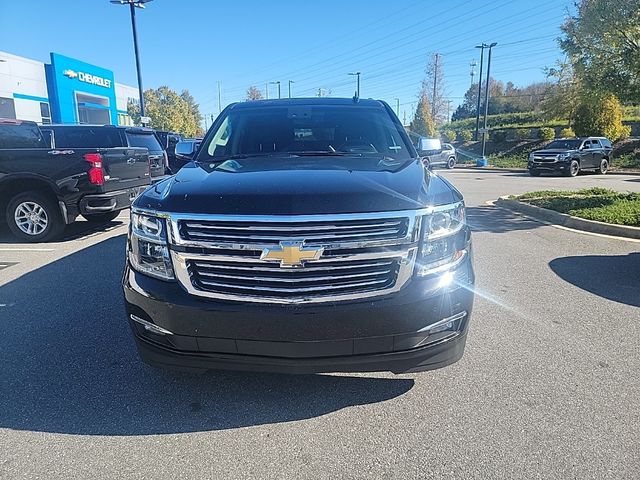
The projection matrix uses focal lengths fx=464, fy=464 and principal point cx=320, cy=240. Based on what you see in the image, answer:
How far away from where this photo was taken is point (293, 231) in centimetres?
229

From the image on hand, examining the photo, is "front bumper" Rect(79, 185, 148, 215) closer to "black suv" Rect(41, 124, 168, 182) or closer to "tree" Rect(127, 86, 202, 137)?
"black suv" Rect(41, 124, 168, 182)

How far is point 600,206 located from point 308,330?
9.09 metres

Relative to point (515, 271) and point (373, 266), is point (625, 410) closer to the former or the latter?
point (373, 266)

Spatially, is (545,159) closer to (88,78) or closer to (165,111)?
(88,78)

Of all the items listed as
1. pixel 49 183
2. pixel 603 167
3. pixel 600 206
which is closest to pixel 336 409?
pixel 49 183

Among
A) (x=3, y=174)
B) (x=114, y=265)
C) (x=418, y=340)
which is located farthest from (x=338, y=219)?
(x=3, y=174)

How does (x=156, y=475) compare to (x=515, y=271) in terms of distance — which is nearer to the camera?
(x=156, y=475)

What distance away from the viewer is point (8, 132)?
741 centimetres

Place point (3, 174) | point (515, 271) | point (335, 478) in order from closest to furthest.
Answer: point (335, 478) < point (515, 271) < point (3, 174)

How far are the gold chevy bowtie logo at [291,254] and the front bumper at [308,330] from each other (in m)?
0.22

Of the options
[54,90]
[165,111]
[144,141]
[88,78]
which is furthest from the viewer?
[165,111]

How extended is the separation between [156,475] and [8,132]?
7.26 meters

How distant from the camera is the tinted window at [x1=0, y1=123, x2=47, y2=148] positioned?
732 centimetres

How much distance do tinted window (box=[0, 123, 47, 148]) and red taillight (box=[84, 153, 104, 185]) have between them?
1131 mm
